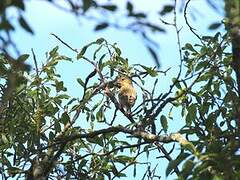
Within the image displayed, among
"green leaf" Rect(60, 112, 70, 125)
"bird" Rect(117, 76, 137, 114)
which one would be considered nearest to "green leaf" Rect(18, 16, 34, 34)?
"bird" Rect(117, 76, 137, 114)

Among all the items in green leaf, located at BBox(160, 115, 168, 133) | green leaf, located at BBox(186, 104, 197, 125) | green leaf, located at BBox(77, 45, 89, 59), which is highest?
green leaf, located at BBox(77, 45, 89, 59)

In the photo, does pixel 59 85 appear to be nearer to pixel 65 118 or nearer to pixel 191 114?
pixel 65 118

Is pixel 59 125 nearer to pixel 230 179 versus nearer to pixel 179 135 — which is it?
pixel 179 135

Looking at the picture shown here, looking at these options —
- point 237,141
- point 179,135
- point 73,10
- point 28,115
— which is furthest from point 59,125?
point 73,10

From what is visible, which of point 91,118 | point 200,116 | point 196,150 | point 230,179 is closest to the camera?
point 230,179

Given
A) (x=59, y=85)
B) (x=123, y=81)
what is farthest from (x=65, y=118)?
(x=59, y=85)

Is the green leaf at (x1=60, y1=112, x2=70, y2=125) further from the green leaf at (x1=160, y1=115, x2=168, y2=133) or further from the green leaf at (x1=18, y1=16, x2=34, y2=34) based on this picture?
the green leaf at (x1=18, y1=16, x2=34, y2=34)

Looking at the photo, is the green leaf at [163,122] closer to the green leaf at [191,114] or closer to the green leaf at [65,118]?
the green leaf at [191,114]

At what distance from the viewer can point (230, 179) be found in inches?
96.9

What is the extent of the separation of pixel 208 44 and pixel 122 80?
536mm

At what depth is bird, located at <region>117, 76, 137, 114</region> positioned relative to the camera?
3.70m

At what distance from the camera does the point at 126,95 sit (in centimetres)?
373

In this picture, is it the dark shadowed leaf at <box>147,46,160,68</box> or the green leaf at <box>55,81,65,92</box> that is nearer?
the dark shadowed leaf at <box>147,46,160,68</box>

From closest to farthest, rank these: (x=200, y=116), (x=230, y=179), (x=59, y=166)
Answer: (x=230, y=179) → (x=200, y=116) → (x=59, y=166)
